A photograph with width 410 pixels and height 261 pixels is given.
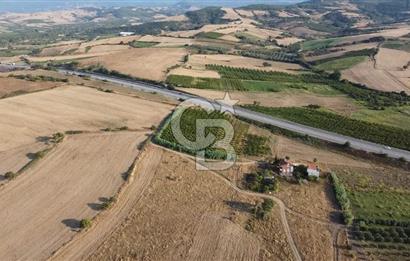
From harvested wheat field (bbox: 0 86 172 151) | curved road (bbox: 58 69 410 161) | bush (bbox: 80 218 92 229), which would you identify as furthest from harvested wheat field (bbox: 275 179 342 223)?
harvested wheat field (bbox: 0 86 172 151)

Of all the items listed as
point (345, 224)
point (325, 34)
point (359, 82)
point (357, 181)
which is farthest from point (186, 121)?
point (325, 34)

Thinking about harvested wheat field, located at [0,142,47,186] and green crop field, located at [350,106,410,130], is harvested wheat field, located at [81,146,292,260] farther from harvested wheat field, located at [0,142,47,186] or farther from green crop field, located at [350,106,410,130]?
green crop field, located at [350,106,410,130]

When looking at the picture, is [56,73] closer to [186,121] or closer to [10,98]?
[10,98]

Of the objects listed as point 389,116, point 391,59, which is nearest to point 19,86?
point 389,116

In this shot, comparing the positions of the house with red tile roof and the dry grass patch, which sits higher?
the house with red tile roof

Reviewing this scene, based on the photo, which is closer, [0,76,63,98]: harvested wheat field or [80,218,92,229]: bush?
[80,218,92,229]: bush

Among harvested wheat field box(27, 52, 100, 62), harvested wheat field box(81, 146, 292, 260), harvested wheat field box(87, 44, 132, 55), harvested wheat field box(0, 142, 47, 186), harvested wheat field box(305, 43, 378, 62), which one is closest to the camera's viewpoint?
harvested wheat field box(81, 146, 292, 260)

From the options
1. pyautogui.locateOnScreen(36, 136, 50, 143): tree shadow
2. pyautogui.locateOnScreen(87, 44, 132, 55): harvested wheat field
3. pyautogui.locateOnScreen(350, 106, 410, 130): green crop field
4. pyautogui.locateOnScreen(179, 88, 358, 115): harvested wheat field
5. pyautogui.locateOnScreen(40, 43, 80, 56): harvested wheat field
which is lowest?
pyautogui.locateOnScreen(40, 43, 80, 56): harvested wheat field
